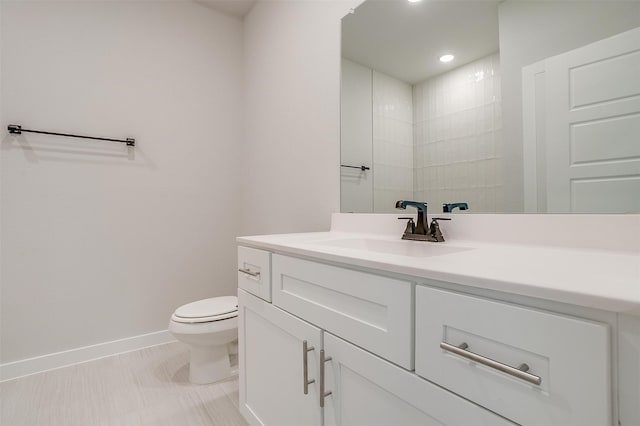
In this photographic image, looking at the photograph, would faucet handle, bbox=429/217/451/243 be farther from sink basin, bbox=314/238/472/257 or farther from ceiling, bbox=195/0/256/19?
ceiling, bbox=195/0/256/19

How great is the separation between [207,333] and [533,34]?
182 cm

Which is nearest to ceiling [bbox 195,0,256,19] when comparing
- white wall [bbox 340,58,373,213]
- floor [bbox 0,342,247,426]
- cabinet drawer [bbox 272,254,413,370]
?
white wall [bbox 340,58,373,213]

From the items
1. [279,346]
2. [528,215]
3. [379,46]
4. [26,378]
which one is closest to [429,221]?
[528,215]

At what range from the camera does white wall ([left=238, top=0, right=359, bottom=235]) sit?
1.63 metres

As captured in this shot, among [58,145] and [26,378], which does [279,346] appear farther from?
[58,145]

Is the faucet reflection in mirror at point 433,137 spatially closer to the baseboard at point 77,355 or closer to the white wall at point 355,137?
the white wall at point 355,137

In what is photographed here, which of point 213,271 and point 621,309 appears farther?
point 213,271

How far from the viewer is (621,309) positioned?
14.5 inches

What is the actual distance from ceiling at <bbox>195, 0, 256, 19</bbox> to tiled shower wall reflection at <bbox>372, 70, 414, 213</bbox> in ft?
5.18

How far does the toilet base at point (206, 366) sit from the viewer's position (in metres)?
1.68

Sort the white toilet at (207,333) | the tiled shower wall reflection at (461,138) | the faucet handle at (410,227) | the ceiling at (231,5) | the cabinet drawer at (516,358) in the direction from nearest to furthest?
the cabinet drawer at (516,358) → the tiled shower wall reflection at (461,138) → the faucet handle at (410,227) → the white toilet at (207,333) → the ceiling at (231,5)

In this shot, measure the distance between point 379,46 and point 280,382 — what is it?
143cm

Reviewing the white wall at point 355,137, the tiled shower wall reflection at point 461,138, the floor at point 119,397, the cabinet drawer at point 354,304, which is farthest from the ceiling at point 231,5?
the floor at point 119,397

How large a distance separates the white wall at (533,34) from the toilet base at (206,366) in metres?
1.64
